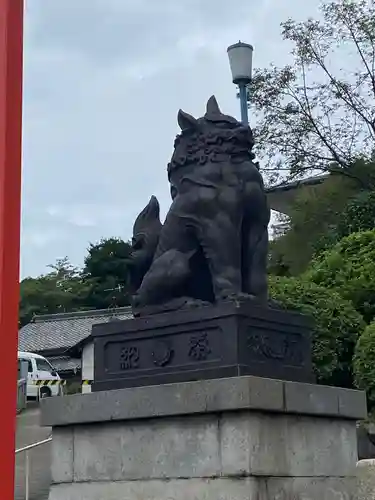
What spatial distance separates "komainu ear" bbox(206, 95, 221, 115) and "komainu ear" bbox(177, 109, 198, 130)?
115 mm

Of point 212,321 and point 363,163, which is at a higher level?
point 363,163

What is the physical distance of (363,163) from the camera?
23500 mm

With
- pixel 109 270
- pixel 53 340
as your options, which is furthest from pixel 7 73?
pixel 109 270

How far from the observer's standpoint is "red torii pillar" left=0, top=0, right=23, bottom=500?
84.7 inches

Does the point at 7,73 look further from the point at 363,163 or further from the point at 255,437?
the point at 363,163

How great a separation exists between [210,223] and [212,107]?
806mm

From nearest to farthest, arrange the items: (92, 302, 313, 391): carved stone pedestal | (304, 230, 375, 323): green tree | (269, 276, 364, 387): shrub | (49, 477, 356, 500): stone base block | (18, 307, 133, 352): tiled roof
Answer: (49, 477, 356, 500): stone base block < (92, 302, 313, 391): carved stone pedestal < (269, 276, 364, 387): shrub < (304, 230, 375, 323): green tree < (18, 307, 133, 352): tiled roof

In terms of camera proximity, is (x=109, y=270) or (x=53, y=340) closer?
(x=53, y=340)

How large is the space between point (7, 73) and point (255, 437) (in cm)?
269

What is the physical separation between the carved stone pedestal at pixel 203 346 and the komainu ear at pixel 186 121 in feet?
4.11

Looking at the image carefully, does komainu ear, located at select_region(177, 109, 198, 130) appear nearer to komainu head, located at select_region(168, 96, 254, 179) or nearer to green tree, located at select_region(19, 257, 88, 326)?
komainu head, located at select_region(168, 96, 254, 179)

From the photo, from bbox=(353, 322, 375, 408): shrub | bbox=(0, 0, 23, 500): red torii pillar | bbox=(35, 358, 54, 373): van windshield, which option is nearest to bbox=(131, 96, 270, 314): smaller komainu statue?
bbox=(0, 0, 23, 500): red torii pillar

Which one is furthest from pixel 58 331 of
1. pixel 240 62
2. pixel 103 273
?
pixel 240 62

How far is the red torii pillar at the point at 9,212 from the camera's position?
7.06 feet
